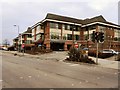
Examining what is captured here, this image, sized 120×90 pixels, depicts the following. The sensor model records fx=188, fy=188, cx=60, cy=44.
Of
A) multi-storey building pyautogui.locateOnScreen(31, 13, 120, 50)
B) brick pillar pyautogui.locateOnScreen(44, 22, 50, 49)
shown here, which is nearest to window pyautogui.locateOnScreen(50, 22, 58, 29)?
multi-storey building pyautogui.locateOnScreen(31, 13, 120, 50)

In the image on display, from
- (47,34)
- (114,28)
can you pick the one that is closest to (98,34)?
(47,34)

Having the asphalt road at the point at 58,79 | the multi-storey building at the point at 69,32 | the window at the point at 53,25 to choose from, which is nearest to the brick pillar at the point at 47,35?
the multi-storey building at the point at 69,32

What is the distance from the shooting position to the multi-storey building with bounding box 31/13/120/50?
5494 cm

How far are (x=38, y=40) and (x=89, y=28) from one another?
1674 cm

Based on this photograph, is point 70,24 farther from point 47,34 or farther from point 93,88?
point 93,88

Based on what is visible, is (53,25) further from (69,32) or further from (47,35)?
(69,32)

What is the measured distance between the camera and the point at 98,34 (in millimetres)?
20969

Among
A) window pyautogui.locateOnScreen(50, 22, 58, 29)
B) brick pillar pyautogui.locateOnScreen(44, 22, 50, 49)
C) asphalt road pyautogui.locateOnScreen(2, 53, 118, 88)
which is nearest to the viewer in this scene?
asphalt road pyautogui.locateOnScreen(2, 53, 118, 88)

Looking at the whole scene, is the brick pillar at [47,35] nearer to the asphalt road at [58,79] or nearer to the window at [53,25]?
the window at [53,25]

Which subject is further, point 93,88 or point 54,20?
point 54,20

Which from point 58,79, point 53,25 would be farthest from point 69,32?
point 58,79

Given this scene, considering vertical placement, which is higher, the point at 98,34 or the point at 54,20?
the point at 54,20

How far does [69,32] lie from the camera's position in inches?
2345

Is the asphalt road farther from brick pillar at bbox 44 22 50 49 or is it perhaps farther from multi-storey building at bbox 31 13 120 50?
multi-storey building at bbox 31 13 120 50
